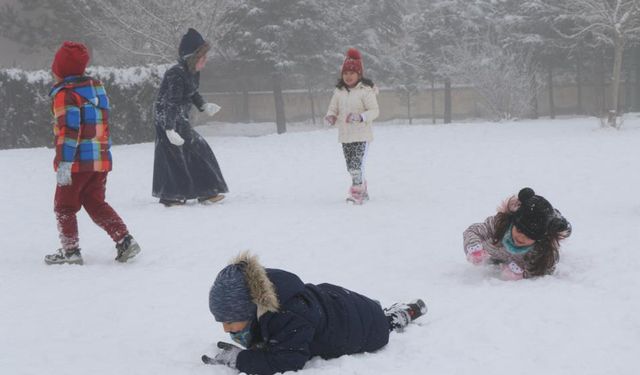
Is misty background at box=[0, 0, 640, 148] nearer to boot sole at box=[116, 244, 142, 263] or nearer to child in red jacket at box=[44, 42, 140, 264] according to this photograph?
child in red jacket at box=[44, 42, 140, 264]

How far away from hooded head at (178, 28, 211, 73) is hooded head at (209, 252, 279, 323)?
18.2 ft

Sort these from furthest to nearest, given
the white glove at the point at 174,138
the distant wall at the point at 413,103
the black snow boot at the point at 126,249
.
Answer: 1. the distant wall at the point at 413,103
2. the white glove at the point at 174,138
3. the black snow boot at the point at 126,249

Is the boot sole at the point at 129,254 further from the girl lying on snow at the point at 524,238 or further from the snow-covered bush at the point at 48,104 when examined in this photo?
the snow-covered bush at the point at 48,104

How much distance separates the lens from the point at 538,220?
195 inches

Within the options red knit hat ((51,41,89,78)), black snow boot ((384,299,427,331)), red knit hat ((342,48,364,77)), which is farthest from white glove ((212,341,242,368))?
red knit hat ((342,48,364,77))

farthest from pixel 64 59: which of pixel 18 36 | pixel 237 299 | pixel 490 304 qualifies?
pixel 18 36

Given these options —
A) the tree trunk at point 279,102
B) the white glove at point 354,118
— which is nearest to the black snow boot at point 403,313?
the white glove at point 354,118

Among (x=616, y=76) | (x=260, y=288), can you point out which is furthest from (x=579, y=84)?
(x=260, y=288)

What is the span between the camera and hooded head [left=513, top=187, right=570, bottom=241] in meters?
4.96

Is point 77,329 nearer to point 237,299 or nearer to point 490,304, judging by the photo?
point 237,299

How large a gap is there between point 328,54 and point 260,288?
92.3ft

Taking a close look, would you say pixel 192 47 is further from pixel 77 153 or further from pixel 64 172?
pixel 64 172

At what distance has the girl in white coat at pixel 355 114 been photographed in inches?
352

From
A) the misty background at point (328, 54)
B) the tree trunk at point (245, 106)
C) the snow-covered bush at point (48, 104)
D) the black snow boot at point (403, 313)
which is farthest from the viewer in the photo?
the tree trunk at point (245, 106)
